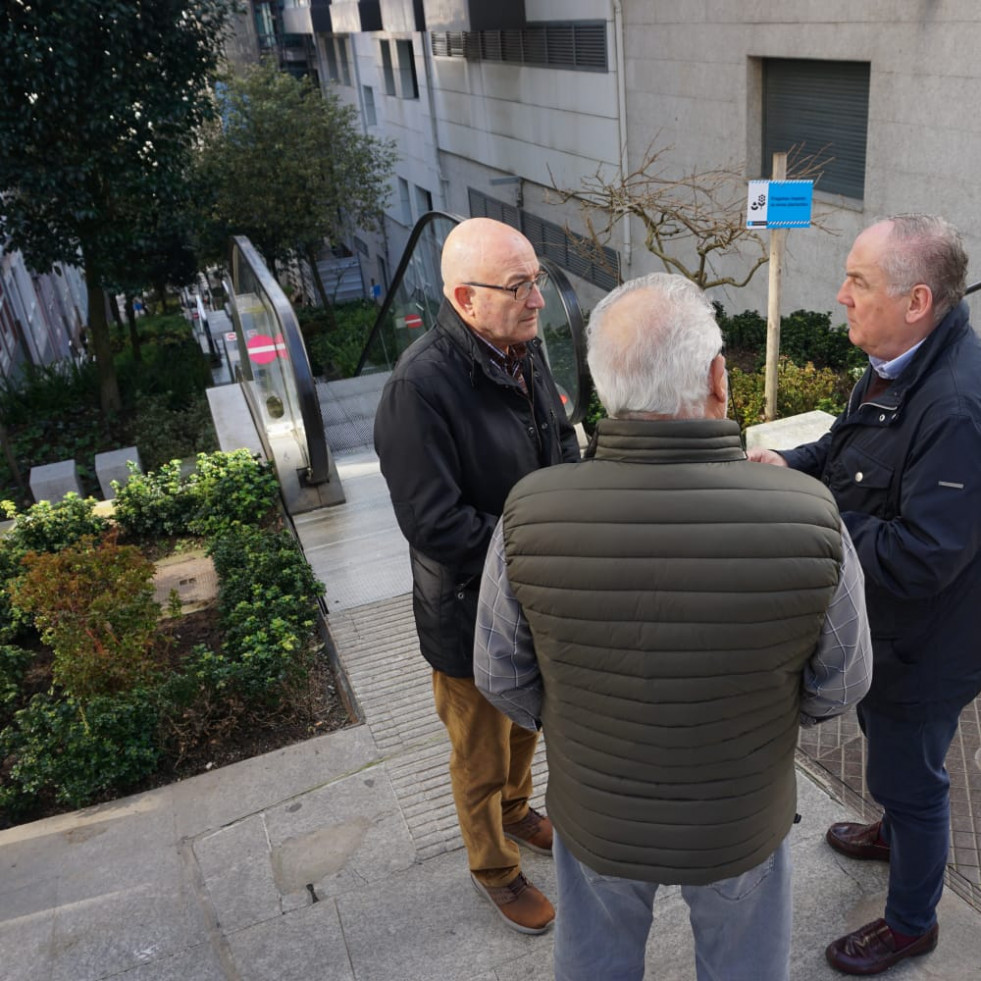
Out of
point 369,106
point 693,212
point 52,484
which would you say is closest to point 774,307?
point 693,212

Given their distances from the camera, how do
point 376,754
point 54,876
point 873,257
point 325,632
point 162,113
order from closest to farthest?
point 873,257
point 54,876
point 376,754
point 325,632
point 162,113

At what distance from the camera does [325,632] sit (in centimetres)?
468

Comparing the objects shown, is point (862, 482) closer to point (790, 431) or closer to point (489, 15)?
point (790, 431)

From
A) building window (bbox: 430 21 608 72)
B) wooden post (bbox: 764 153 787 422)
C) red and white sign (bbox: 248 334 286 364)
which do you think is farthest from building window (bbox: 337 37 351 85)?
wooden post (bbox: 764 153 787 422)

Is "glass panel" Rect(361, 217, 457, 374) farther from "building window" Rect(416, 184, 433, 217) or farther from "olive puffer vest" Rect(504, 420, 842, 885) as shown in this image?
"building window" Rect(416, 184, 433, 217)

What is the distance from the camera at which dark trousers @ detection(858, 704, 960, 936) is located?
2307 mm

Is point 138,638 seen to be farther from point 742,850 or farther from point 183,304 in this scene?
point 183,304

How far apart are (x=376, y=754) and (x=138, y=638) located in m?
1.34

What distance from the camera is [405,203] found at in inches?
1110

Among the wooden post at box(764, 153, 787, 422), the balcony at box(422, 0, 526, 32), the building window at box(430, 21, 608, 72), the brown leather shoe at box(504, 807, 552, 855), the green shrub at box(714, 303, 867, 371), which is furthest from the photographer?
the balcony at box(422, 0, 526, 32)

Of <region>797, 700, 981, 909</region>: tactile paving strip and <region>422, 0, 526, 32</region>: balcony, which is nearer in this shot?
<region>797, 700, 981, 909</region>: tactile paving strip

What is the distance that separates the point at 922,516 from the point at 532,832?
1735 millimetres

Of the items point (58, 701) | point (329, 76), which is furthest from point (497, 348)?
point (329, 76)

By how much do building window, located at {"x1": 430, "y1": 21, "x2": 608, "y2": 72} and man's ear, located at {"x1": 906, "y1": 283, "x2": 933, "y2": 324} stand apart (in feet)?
46.9
